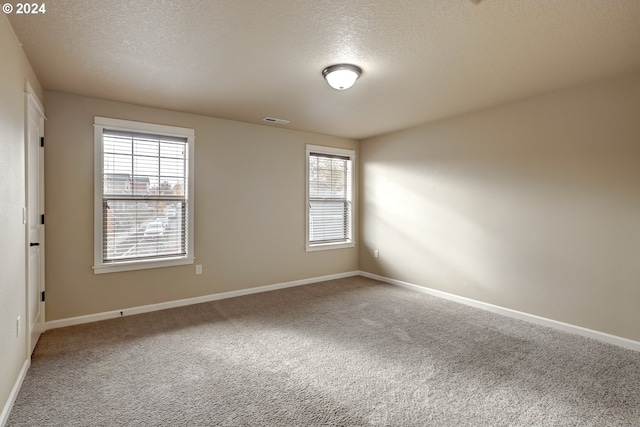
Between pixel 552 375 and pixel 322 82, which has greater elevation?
pixel 322 82

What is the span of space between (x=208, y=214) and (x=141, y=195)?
2.74ft

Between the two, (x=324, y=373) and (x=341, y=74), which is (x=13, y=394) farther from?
(x=341, y=74)

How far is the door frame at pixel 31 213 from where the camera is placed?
2.58 meters

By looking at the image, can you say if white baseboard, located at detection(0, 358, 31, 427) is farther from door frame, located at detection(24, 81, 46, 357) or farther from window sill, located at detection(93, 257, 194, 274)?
window sill, located at detection(93, 257, 194, 274)

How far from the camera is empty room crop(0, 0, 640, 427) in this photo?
6.95ft

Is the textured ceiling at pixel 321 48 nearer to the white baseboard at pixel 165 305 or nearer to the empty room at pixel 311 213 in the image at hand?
the empty room at pixel 311 213

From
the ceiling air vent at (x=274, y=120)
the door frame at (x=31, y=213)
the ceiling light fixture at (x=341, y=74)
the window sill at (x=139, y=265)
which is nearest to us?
the door frame at (x=31, y=213)

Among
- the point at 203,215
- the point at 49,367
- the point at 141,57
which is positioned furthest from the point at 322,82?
the point at 49,367

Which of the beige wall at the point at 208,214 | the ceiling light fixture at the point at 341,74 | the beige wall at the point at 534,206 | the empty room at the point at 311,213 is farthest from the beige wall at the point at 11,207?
the beige wall at the point at 534,206

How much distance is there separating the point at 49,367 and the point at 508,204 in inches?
188

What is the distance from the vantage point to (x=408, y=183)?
200 inches

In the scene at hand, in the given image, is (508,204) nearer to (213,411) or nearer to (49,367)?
(213,411)

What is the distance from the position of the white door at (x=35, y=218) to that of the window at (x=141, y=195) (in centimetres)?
48

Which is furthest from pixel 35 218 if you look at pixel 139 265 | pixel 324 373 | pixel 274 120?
pixel 324 373
